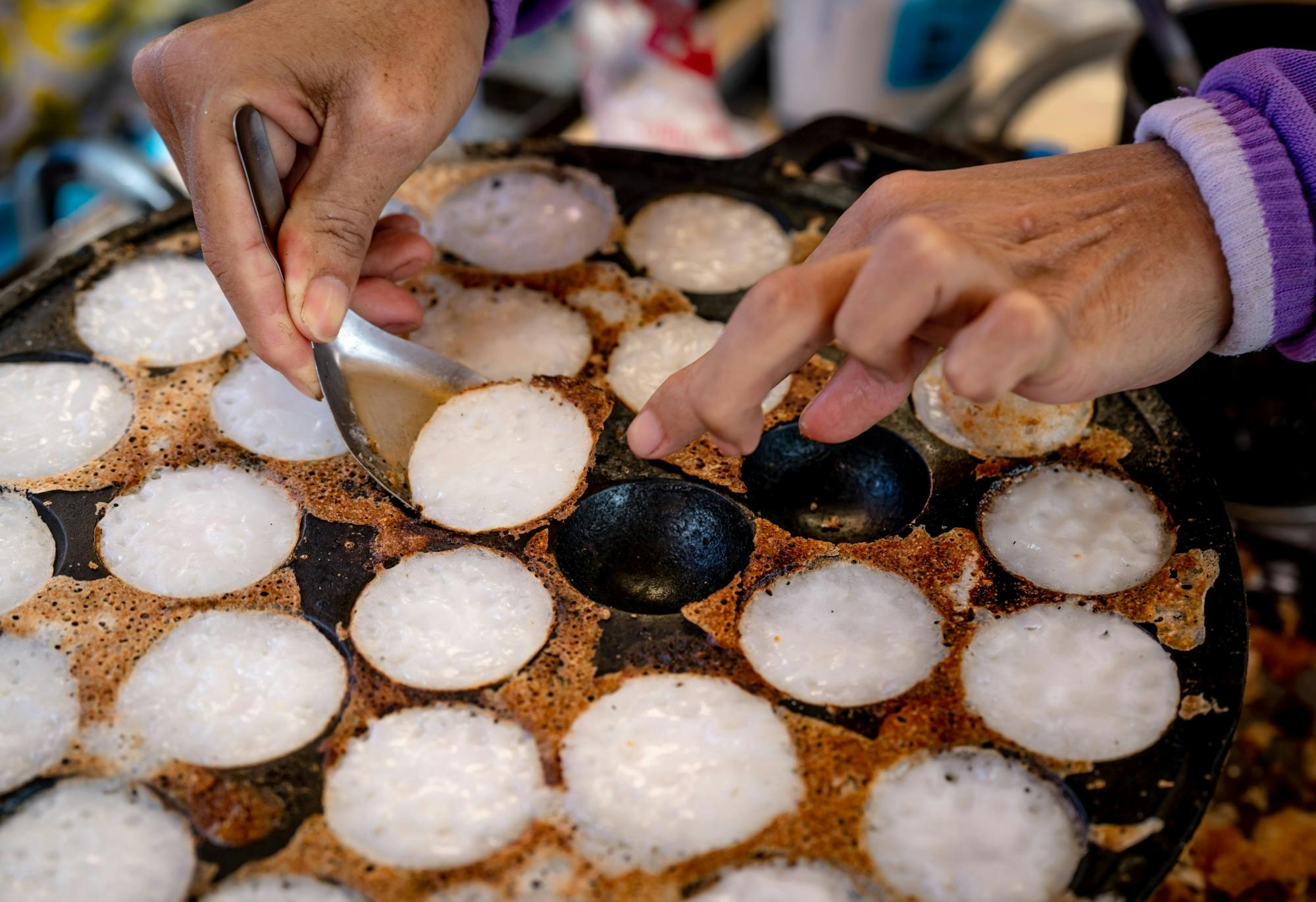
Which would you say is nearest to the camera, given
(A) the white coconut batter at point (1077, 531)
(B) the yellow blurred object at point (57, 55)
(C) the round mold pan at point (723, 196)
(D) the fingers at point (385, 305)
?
(A) the white coconut batter at point (1077, 531)

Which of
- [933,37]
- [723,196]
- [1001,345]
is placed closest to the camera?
[1001,345]

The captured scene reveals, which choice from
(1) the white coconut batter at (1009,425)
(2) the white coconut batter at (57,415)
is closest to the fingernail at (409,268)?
(2) the white coconut batter at (57,415)

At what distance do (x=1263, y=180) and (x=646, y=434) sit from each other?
2.84ft

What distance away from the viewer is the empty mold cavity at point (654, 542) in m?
1.70

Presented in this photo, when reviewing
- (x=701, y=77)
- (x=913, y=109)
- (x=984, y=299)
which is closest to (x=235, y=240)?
(x=984, y=299)

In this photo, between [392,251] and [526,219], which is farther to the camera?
[526,219]

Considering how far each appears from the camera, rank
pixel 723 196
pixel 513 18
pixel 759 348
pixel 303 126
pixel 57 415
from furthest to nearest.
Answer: pixel 723 196, pixel 513 18, pixel 57 415, pixel 303 126, pixel 759 348

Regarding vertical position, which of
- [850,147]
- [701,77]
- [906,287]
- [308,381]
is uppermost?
[906,287]

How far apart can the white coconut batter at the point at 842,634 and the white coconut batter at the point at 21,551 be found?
1.00 meters

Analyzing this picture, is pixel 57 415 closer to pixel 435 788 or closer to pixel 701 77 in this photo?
pixel 435 788

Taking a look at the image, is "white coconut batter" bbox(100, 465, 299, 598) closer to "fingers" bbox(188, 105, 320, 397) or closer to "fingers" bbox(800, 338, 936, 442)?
"fingers" bbox(188, 105, 320, 397)

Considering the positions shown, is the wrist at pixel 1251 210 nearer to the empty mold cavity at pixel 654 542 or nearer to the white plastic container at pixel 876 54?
the empty mold cavity at pixel 654 542

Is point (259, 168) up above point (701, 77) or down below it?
above

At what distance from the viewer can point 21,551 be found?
1585 millimetres
